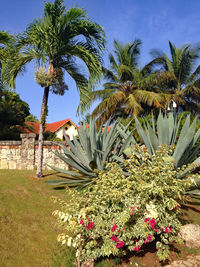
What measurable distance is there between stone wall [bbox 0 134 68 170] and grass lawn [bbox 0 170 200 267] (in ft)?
10.9

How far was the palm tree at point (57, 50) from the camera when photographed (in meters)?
7.46

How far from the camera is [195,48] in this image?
56.4ft

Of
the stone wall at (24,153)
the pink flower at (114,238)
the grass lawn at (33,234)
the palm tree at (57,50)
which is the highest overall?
the palm tree at (57,50)

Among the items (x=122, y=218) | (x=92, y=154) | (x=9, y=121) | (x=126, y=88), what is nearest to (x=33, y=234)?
(x=122, y=218)

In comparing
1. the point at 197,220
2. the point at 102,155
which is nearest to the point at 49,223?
the point at 102,155

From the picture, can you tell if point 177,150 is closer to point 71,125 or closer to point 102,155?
point 102,155

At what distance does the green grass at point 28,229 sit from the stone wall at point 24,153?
308cm

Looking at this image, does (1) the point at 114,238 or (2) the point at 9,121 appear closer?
(1) the point at 114,238

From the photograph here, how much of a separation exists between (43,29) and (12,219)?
6059 mm

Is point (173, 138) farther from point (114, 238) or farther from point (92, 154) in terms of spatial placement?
point (114, 238)

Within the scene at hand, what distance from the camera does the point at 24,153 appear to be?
31.1 ft

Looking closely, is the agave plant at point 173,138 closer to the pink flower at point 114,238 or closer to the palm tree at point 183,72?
the pink flower at point 114,238

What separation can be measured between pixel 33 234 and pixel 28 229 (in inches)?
7.7

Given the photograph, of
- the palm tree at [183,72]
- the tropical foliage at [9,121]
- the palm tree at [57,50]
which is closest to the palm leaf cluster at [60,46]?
the palm tree at [57,50]
